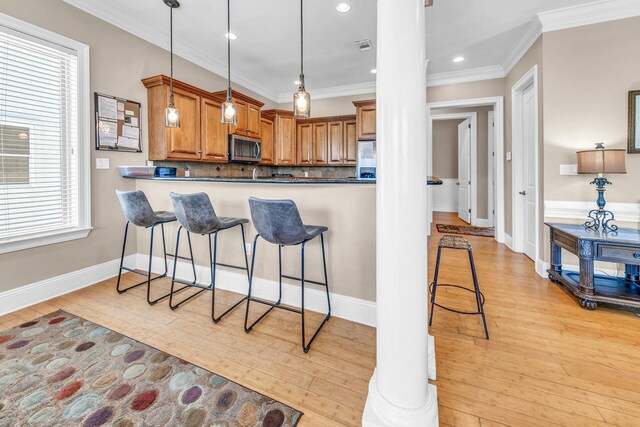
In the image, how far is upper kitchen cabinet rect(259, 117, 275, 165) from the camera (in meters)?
5.21

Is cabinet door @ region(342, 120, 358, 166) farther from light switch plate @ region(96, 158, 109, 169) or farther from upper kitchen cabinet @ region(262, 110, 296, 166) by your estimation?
light switch plate @ region(96, 158, 109, 169)

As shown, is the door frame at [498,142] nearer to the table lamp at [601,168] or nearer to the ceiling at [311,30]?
the ceiling at [311,30]

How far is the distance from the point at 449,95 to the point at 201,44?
3819 millimetres

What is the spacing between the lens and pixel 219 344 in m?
1.89

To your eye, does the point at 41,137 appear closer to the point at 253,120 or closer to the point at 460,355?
the point at 253,120

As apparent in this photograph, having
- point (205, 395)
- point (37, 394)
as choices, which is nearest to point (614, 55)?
point (205, 395)

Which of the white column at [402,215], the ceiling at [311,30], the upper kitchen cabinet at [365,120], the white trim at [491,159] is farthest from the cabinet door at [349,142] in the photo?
the white column at [402,215]

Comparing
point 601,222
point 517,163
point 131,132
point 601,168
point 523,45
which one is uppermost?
point 523,45

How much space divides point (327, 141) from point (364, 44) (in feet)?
6.78

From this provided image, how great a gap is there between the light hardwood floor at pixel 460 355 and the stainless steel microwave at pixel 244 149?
2454mm

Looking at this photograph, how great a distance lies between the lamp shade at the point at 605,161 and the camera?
246cm

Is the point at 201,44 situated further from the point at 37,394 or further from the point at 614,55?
the point at 614,55

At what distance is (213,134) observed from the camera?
13.1ft

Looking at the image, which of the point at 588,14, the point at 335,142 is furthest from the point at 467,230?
the point at 588,14
